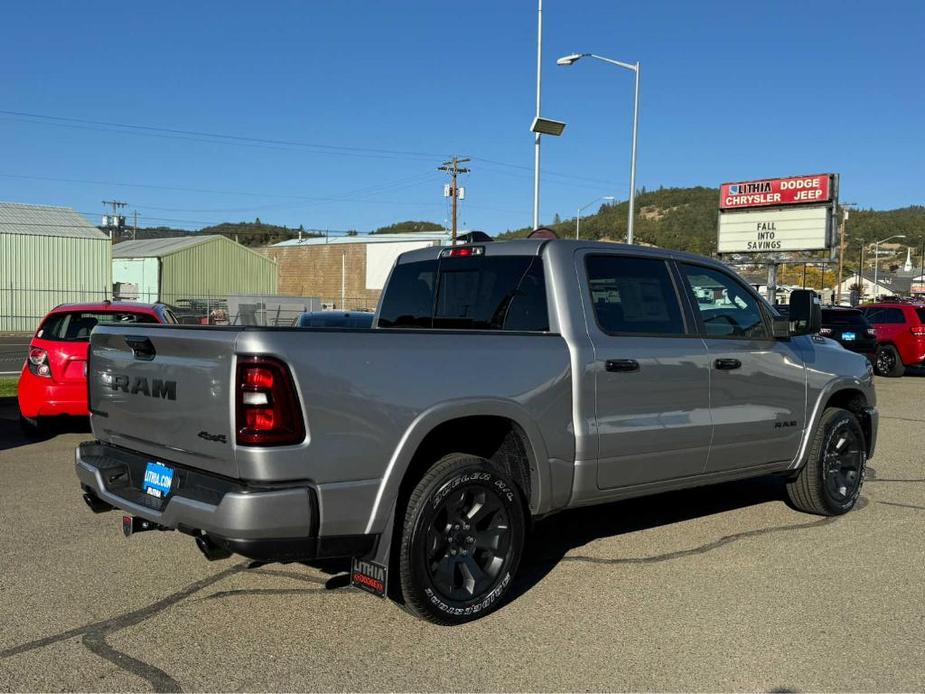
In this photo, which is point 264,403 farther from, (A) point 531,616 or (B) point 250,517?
(A) point 531,616

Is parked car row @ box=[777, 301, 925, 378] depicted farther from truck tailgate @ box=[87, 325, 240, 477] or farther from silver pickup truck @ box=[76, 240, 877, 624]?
truck tailgate @ box=[87, 325, 240, 477]

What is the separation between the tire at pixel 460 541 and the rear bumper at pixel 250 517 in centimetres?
28

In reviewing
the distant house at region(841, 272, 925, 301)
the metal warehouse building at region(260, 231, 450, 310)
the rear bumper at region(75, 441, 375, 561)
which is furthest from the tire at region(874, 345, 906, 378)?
the distant house at region(841, 272, 925, 301)

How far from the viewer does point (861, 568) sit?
521 cm

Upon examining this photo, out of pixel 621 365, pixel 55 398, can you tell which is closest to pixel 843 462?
pixel 621 365

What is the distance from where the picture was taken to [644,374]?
496 cm

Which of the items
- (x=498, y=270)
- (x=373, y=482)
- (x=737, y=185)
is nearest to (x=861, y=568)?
(x=498, y=270)

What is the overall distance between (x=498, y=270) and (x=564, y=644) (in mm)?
2202

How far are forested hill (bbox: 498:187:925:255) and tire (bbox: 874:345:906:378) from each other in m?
68.6

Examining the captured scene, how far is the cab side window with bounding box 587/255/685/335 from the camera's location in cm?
497

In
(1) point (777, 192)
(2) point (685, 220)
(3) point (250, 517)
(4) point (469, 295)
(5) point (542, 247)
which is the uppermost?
(2) point (685, 220)

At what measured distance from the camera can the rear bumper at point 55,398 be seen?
866 cm

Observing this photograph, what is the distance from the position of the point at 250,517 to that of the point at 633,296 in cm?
273

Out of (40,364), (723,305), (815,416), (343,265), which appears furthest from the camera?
(343,265)
